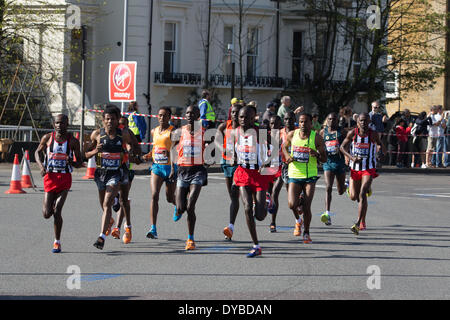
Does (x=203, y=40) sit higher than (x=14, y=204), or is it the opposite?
(x=203, y=40)

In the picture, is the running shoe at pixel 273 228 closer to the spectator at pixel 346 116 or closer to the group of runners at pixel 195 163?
the group of runners at pixel 195 163

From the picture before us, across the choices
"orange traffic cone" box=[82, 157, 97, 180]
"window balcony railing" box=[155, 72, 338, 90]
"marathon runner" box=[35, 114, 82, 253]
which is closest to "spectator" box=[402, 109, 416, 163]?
"window balcony railing" box=[155, 72, 338, 90]

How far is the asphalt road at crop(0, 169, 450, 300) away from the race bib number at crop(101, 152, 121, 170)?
1.04m

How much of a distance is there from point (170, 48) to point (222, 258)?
23.9 metres

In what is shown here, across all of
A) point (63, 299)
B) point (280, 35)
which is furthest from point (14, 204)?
point (280, 35)

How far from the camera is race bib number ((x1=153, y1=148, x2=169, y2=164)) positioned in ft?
40.8

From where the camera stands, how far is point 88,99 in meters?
33.1

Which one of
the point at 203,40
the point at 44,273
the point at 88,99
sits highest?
the point at 203,40

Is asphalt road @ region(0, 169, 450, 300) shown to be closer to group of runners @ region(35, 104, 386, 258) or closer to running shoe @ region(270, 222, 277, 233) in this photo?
running shoe @ region(270, 222, 277, 233)

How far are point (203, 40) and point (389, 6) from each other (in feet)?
22.6

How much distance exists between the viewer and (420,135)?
29.0 meters

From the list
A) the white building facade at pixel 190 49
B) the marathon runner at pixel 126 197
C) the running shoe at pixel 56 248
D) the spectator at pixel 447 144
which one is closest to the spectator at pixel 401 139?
the spectator at pixel 447 144

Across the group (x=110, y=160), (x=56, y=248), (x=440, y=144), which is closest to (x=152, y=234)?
(x=110, y=160)

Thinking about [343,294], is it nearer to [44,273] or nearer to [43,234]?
[44,273]
